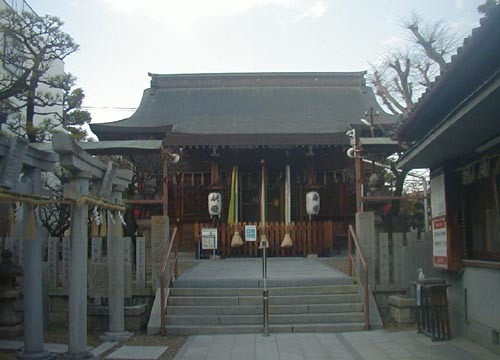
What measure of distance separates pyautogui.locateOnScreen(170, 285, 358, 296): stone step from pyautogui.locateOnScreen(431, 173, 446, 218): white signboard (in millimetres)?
2412

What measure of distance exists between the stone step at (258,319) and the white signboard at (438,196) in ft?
8.08

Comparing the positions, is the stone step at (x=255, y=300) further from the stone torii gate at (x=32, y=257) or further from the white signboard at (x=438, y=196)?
the stone torii gate at (x=32, y=257)

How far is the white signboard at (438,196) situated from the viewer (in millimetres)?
9586

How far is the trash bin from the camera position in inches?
349

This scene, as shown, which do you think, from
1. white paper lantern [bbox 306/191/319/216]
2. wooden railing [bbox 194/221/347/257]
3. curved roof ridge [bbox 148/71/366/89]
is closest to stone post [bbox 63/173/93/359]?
wooden railing [bbox 194/221/347/257]

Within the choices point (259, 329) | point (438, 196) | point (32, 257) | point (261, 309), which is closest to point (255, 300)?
point (261, 309)

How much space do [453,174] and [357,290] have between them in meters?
3.20

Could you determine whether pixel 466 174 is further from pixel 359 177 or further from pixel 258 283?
pixel 258 283

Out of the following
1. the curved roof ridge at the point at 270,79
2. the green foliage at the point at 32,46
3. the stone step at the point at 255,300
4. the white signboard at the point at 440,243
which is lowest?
the stone step at the point at 255,300

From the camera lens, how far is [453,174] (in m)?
9.44

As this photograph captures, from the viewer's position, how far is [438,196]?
9844mm

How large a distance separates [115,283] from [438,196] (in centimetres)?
611

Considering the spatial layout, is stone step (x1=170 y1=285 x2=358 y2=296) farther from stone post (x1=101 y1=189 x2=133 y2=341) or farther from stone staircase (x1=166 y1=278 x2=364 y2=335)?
stone post (x1=101 y1=189 x2=133 y2=341)

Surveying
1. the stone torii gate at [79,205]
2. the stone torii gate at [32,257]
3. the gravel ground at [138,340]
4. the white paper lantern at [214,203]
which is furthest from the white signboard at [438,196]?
the white paper lantern at [214,203]
